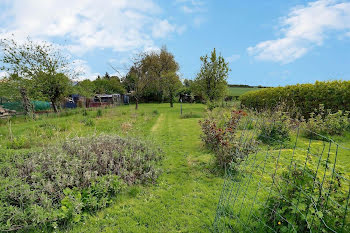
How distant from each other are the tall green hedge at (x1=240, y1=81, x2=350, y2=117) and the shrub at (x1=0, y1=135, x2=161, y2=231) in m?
8.24

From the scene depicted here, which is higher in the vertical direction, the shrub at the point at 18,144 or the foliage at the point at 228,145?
the foliage at the point at 228,145

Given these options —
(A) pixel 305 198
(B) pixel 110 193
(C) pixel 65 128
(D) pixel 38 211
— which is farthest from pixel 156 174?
(C) pixel 65 128

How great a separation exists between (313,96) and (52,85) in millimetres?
17859

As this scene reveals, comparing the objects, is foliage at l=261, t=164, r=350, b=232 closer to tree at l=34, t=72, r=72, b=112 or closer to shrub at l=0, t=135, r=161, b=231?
shrub at l=0, t=135, r=161, b=231

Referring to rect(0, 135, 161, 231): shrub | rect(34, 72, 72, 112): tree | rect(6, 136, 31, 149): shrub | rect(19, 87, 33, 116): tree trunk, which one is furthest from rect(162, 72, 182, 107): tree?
rect(0, 135, 161, 231): shrub

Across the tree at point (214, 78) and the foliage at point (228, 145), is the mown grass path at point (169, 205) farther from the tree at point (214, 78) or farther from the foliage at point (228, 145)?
the tree at point (214, 78)

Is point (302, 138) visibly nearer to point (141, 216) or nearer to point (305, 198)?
point (305, 198)

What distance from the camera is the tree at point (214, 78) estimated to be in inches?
706

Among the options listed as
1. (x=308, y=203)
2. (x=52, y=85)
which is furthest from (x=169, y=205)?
(x=52, y=85)

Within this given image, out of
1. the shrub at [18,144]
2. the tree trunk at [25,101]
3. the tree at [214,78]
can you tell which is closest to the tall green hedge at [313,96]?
the tree at [214,78]

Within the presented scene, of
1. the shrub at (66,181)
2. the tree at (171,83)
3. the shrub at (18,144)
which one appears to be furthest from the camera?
the tree at (171,83)

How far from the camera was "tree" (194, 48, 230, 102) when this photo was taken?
17.9 meters

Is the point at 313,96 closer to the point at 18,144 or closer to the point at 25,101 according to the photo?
the point at 18,144

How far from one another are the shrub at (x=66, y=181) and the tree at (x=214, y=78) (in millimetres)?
14293
